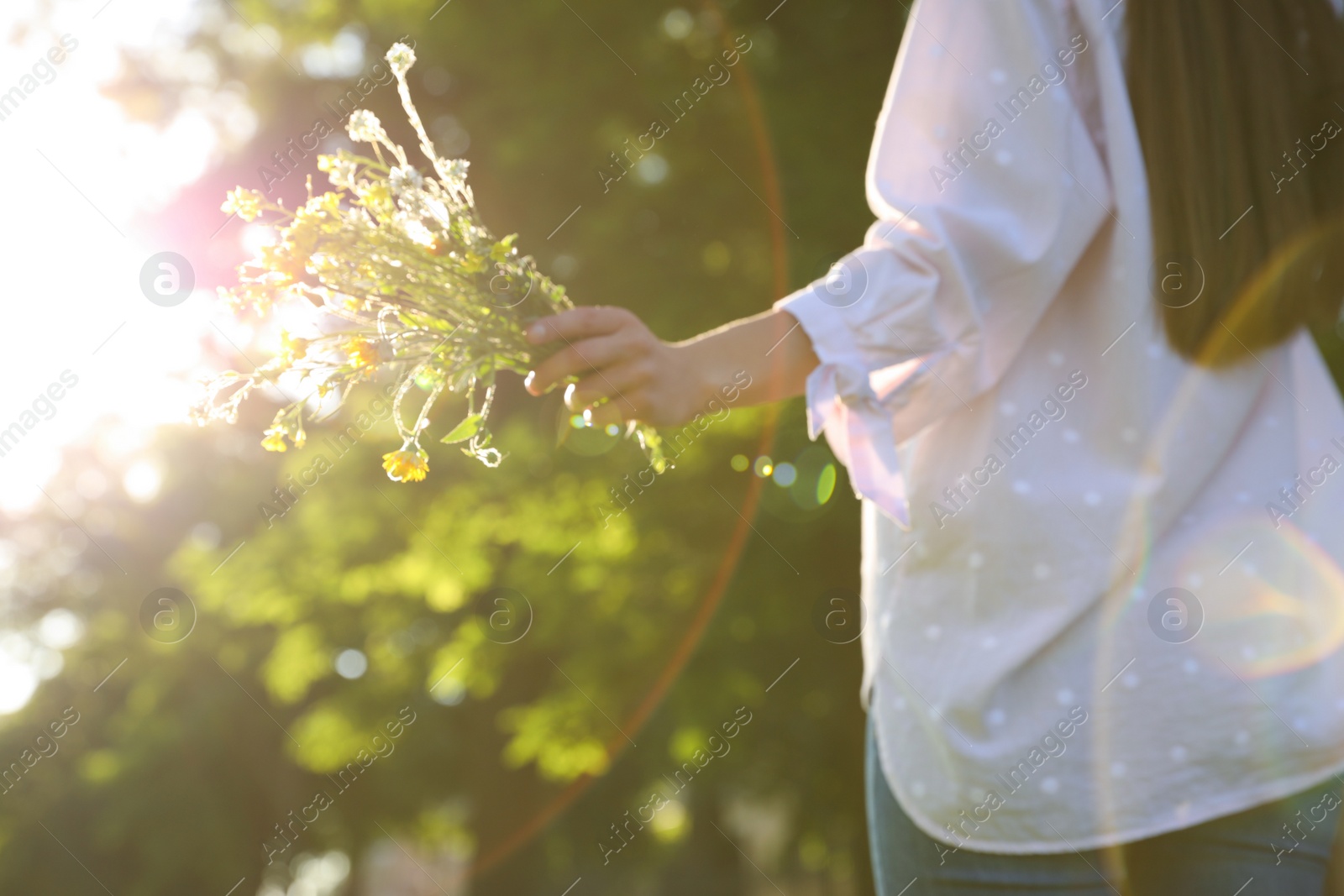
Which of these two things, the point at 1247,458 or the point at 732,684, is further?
the point at 732,684

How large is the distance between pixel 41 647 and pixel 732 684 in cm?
1255

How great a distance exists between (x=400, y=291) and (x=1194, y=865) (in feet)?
4.37

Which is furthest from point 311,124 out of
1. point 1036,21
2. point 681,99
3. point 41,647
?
point 41,647

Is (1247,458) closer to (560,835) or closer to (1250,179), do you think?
(1250,179)

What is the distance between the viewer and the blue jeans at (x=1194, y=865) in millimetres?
1187

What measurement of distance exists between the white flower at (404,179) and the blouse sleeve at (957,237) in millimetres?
A: 598

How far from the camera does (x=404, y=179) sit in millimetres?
1451

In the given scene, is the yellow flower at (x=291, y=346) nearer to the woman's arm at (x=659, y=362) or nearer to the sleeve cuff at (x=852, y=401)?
the woman's arm at (x=659, y=362)

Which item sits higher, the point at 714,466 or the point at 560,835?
the point at 714,466

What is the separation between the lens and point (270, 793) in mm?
13375
